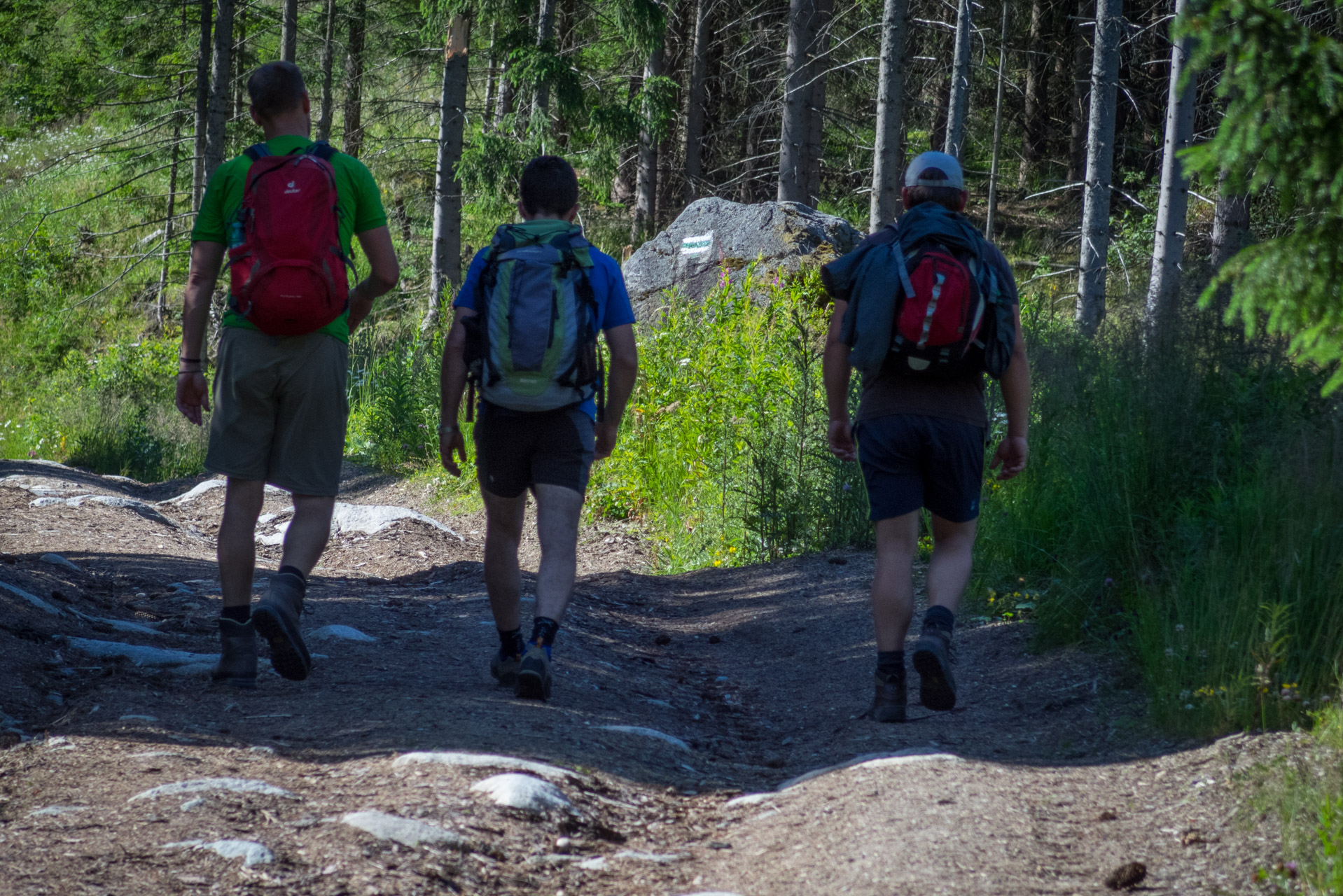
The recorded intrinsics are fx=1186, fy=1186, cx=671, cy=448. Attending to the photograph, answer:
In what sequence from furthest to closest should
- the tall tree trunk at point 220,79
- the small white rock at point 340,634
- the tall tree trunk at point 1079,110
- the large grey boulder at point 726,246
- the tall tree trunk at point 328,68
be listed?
the tall tree trunk at point 1079,110, the tall tree trunk at point 328,68, the tall tree trunk at point 220,79, the large grey boulder at point 726,246, the small white rock at point 340,634

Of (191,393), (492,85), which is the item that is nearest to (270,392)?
(191,393)

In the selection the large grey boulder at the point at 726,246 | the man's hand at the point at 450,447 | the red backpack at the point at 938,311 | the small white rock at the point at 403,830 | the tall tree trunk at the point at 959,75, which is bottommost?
the small white rock at the point at 403,830

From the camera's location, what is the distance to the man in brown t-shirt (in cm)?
392

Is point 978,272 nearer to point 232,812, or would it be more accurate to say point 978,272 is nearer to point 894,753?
point 894,753

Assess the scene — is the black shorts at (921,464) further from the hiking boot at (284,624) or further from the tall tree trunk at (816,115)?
the tall tree trunk at (816,115)

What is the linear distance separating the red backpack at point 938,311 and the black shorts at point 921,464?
226 mm

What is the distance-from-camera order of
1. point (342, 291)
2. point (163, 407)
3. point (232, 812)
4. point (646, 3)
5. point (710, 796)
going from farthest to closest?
point (163, 407)
point (646, 3)
point (342, 291)
point (710, 796)
point (232, 812)

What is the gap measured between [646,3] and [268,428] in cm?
1335

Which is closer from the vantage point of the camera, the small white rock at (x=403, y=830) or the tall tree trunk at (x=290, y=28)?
the small white rock at (x=403, y=830)

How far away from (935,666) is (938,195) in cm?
157

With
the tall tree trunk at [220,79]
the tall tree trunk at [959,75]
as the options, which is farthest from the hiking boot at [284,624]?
the tall tree trunk at [220,79]

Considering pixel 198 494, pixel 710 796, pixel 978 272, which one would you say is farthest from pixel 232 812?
pixel 198 494

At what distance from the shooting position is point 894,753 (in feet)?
12.1

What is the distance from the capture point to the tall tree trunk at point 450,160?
16.2 m
